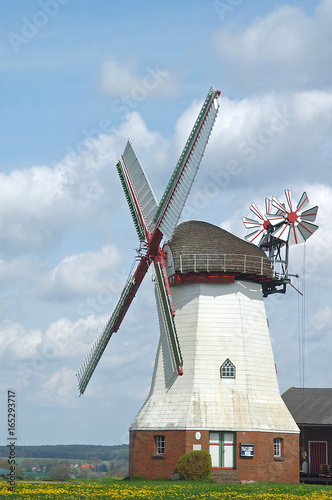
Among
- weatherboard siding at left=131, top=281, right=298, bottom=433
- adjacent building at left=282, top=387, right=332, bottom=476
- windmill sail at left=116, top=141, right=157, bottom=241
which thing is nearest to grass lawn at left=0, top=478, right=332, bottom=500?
weatherboard siding at left=131, top=281, right=298, bottom=433

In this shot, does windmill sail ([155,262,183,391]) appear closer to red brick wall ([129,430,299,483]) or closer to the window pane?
red brick wall ([129,430,299,483])

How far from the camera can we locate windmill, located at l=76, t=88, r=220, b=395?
145 feet

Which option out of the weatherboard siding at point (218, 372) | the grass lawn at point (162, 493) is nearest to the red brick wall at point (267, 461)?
the weatherboard siding at point (218, 372)

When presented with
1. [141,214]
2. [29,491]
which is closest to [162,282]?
[141,214]

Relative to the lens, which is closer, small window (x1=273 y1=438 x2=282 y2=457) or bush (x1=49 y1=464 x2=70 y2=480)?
small window (x1=273 y1=438 x2=282 y2=457)

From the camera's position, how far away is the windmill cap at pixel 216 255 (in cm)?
4753

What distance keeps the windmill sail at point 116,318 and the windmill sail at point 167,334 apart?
73.3 inches

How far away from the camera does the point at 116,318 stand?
49125mm

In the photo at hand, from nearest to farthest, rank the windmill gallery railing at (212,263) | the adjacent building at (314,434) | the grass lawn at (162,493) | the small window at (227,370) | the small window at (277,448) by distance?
the grass lawn at (162,493) < the small window at (277,448) < the small window at (227,370) < the windmill gallery railing at (212,263) < the adjacent building at (314,434)

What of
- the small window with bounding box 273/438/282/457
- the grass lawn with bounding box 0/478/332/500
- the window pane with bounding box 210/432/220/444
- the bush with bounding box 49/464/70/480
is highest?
the window pane with bounding box 210/432/220/444

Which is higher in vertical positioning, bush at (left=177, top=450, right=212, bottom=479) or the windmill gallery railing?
the windmill gallery railing

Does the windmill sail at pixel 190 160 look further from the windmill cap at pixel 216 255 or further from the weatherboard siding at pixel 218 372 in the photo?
the weatherboard siding at pixel 218 372

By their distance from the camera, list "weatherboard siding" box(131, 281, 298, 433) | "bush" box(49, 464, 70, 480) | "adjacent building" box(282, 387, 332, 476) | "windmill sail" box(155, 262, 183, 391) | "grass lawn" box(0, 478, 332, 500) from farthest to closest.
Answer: "adjacent building" box(282, 387, 332, 476)
"bush" box(49, 464, 70, 480)
"weatherboard siding" box(131, 281, 298, 433)
"windmill sail" box(155, 262, 183, 391)
"grass lawn" box(0, 478, 332, 500)

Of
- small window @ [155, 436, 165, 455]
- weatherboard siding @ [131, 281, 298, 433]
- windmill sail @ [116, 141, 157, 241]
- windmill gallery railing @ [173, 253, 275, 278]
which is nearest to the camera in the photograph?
weatherboard siding @ [131, 281, 298, 433]
